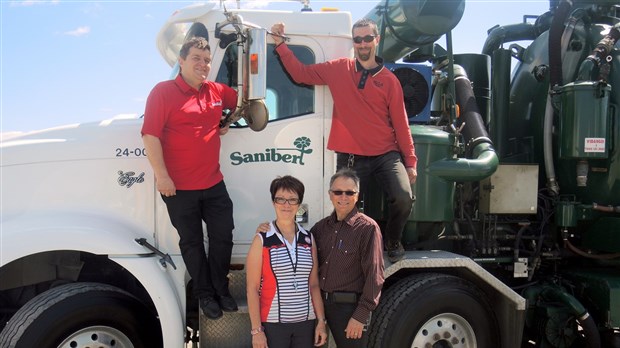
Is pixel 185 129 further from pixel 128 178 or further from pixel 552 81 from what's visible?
pixel 552 81

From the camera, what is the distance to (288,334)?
2936mm

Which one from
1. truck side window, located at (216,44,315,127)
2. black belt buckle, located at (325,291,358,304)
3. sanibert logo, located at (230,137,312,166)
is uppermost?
truck side window, located at (216,44,315,127)

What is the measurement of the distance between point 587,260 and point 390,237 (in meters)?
2.65

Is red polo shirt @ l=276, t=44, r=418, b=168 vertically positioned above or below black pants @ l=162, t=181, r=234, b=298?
above

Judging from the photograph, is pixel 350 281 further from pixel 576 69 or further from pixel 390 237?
pixel 576 69

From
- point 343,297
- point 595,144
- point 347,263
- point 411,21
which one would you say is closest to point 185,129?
point 347,263

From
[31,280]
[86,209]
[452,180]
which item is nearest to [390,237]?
[452,180]

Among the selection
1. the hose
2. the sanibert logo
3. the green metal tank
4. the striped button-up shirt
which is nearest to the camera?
the striped button-up shirt

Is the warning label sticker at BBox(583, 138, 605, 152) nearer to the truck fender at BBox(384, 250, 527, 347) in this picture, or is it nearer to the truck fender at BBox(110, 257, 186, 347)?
the truck fender at BBox(384, 250, 527, 347)

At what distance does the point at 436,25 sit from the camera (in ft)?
14.9

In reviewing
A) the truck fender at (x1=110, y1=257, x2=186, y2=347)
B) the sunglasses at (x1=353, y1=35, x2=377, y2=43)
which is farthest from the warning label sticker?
the truck fender at (x1=110, y1=257, x2=186, y2=347)

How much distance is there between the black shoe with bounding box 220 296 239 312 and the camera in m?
3.49

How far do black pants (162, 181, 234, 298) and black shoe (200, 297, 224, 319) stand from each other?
0.13 ft

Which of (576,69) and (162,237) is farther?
(576,69)
